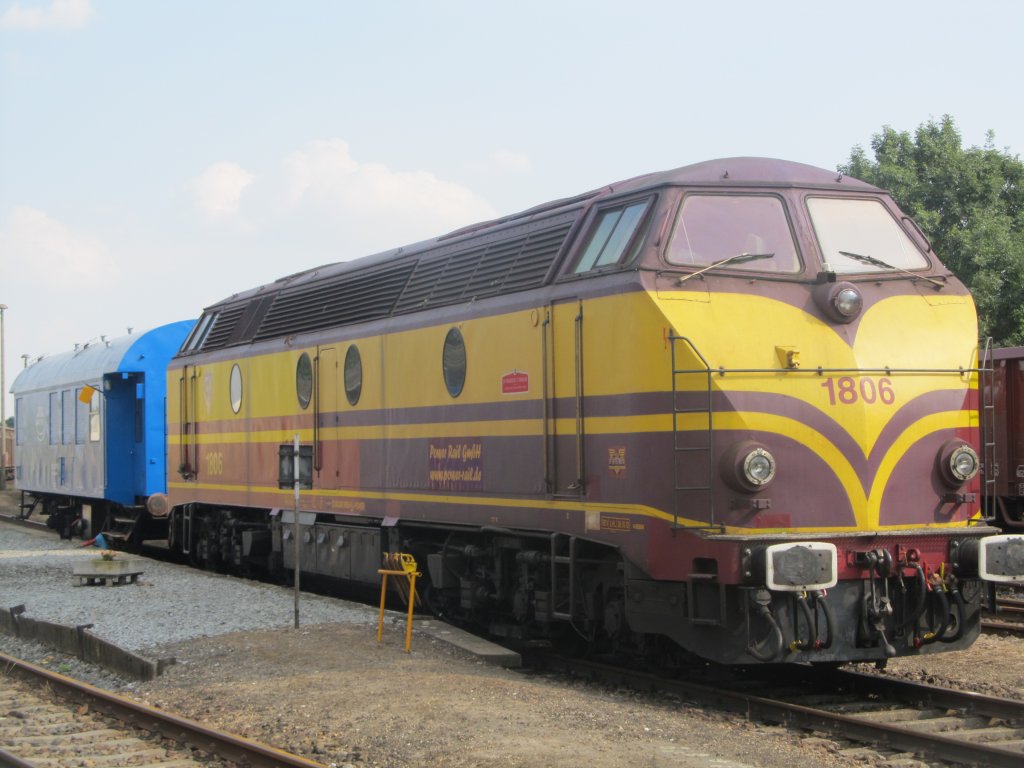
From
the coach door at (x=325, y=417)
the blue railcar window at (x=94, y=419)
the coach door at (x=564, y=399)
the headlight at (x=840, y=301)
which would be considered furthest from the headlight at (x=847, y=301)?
the blue railcar window at (x=94, y=419)

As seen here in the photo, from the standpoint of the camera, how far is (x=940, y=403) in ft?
33.3

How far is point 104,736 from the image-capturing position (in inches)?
377

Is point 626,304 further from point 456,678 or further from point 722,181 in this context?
point 456,678

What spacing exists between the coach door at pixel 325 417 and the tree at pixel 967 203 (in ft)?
62.8

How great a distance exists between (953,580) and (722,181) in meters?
3.74

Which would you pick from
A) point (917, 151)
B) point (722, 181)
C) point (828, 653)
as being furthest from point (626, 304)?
point (917, 151)

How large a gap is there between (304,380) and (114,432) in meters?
11.2

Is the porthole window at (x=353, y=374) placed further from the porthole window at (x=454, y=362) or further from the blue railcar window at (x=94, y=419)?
the blue railcar window at (x=94, y=419)

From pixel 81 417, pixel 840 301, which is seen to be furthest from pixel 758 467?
pixel 81 417

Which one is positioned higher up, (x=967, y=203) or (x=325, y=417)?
(x=967, y=203)

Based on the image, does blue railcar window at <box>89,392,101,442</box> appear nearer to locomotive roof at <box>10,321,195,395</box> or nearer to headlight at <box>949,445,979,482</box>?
locomotive roof at <box>10,321,195,395</box>

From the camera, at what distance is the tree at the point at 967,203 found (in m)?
29.9

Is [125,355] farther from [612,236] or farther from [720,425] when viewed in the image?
[720,425]

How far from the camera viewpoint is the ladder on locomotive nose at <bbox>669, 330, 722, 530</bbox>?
9547mm
